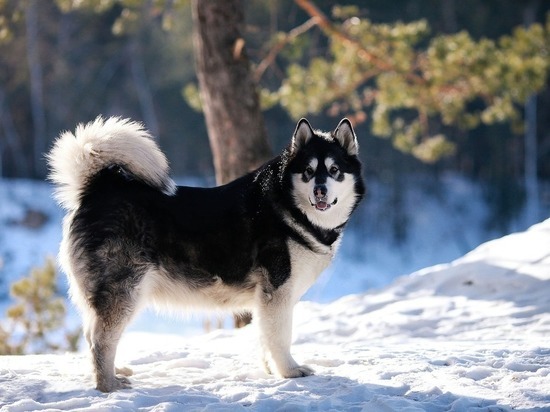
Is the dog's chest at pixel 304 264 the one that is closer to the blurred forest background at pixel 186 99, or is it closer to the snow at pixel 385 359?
the snow at pixel 385 359

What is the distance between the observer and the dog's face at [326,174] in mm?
3812

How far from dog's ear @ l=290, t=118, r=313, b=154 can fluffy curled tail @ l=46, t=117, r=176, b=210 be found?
2.18 feet

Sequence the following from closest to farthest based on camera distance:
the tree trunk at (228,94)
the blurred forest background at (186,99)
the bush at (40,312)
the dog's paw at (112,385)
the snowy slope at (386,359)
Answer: the snowy slope at (386,359) → the dog's paw at (112,385) → the tree trunk at (228,94) → the bush at (40,312) → the blurred forest background at (186,99)

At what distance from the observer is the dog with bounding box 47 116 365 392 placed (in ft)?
11.9

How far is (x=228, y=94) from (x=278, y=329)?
3.11 meters

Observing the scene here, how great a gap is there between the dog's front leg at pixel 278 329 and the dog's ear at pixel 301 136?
760mm

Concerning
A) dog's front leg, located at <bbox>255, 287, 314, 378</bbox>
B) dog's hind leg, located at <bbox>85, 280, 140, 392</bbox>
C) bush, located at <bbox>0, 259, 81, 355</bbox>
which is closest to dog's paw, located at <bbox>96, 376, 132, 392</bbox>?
dog's hind leg, located at <bbox>85, 280, 140, 392</bbox>

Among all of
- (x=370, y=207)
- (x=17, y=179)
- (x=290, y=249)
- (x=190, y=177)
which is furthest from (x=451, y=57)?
(x=17, y=179)

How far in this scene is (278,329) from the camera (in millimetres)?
3836

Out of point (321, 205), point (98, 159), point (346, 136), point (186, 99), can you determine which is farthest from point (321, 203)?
point (186, 99)

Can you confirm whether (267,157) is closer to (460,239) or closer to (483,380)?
(483,380)

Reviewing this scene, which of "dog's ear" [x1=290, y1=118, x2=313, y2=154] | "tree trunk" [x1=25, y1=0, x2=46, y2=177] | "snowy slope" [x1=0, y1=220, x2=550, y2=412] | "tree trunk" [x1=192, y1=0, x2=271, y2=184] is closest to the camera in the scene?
"snowy slope" [x1=0, y1=220, x2=550, y2=412]

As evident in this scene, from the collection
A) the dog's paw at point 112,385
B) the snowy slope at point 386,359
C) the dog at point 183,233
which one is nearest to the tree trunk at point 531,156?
the snowy slope at point 386,359

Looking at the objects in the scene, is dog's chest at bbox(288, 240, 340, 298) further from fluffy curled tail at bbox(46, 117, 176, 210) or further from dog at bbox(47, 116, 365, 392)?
fluffy curled tail at bbox(46, 117, 176, 210)
